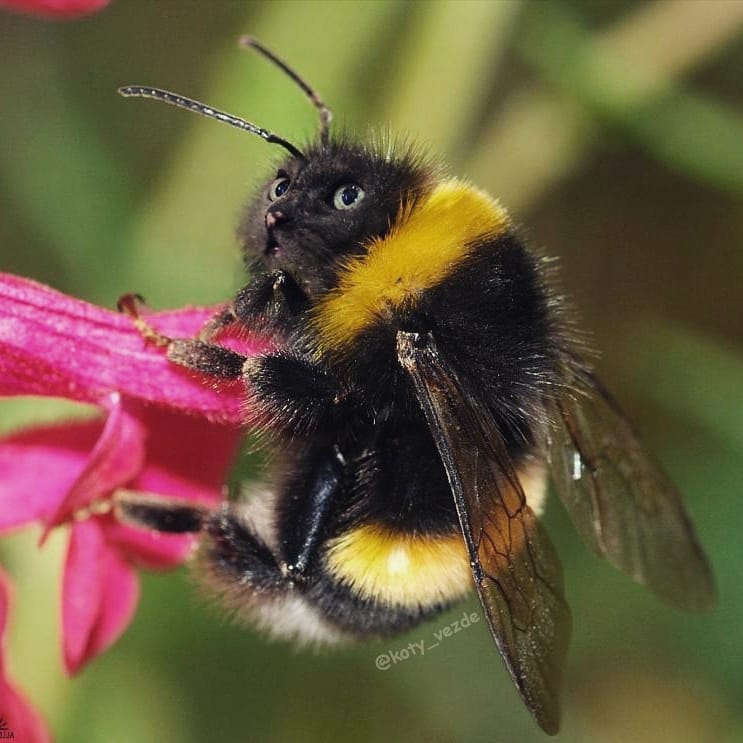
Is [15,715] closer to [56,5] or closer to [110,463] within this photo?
[110,463]

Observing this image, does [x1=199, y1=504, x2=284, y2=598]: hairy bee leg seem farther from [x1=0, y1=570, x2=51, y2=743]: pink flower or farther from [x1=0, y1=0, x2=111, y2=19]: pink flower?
[x1=0, y1=0, x2=111, y2=19]: pink flower

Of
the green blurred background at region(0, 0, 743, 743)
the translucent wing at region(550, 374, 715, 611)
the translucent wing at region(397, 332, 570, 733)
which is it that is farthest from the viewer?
the green blurred background at region(0, 0, 743, 743)

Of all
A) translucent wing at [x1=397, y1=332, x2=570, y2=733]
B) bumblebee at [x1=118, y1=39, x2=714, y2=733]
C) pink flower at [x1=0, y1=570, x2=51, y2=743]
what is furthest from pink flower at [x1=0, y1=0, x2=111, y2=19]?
pink flower at [x1=0, y1=570, x2=51, y2=743]

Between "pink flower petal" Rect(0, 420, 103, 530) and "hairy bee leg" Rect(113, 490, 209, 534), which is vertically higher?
"hairy bee leg" Rect(113, 490, 209, 534)

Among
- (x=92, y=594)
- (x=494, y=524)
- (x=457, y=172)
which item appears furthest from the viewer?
(x=457, y=172)

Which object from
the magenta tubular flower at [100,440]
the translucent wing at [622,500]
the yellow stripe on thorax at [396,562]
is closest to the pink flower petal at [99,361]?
the magenta tubular flower at [100,440]

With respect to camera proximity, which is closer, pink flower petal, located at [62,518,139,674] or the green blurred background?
pink flower petal, located at [62,518,139,674]

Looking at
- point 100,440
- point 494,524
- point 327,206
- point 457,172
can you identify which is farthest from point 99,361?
point 457,172
